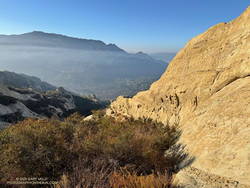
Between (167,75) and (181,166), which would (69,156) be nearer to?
(181,166)

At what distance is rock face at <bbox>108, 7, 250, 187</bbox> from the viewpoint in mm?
6055

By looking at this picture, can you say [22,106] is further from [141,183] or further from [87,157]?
[141,183]

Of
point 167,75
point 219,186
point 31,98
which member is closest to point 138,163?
point 219,186

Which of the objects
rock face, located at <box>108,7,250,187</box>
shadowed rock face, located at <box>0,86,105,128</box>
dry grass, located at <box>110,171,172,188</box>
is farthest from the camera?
shadowed rock face, located at <box>0,86,105,128</box>

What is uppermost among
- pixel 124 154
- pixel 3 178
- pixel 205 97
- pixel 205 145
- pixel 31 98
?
pixel 205 97

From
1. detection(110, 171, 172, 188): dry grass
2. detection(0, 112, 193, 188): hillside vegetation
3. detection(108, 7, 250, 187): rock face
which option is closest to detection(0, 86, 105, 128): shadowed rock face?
detection(108, 7, 250, 187): rock face

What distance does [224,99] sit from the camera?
332 inches

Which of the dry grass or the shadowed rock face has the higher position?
the dry grass

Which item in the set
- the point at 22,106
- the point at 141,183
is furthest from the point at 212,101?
the point at 22,106

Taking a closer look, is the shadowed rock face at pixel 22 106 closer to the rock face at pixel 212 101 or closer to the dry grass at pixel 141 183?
the rock face at pixel 212 101

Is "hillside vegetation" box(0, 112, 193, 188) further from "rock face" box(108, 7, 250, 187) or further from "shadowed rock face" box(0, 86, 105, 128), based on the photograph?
"shadowed rock face" box(0, 86, 105, 128)

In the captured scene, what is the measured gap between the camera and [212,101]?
9.22 metres

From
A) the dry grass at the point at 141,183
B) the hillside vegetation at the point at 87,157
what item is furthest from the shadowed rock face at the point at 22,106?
the dry grass at the point at 141,183

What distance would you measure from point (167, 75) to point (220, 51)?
487 cm
